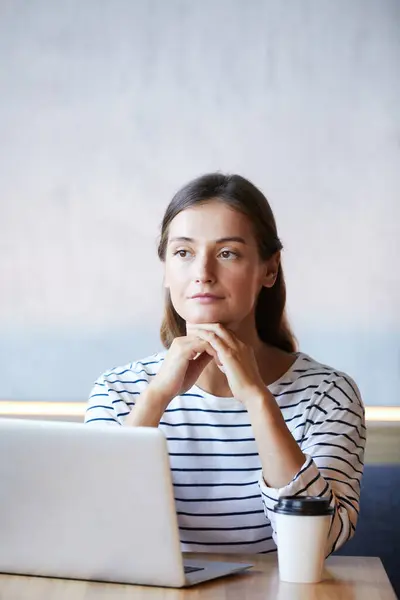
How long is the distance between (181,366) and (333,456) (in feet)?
0.99

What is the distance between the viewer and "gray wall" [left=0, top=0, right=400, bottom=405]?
7.51ft

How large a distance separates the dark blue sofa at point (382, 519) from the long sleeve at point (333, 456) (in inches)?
20.9

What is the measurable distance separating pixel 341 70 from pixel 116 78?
23.6 inches

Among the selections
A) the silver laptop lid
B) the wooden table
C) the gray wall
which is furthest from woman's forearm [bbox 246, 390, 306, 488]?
the gray wall

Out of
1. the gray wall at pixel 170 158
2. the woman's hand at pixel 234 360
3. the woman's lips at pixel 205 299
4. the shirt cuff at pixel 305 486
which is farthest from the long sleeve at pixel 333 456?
the gray wall at pixel 170 158

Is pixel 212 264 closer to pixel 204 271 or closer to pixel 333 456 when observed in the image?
pixel 204 271

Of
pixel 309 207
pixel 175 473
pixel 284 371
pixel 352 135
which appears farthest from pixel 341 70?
pixel 175 473

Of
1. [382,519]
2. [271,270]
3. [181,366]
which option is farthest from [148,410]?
[382,519]

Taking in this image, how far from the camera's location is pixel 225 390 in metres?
1.69

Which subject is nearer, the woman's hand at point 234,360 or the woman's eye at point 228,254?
A: the woman's hand at point 234,360

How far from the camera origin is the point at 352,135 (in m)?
2.30

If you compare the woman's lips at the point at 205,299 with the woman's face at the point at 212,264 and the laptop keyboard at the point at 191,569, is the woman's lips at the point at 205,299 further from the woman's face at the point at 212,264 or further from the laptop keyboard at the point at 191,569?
the laptop keyboard at the point at 191,569

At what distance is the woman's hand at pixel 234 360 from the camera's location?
56.8 inches

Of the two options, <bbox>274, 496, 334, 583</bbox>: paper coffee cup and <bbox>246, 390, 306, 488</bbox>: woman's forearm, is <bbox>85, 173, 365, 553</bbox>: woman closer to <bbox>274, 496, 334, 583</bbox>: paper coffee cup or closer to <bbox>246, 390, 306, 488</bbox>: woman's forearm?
<bbox>246, 390, 306, 488</bbox>: woman's forearm
